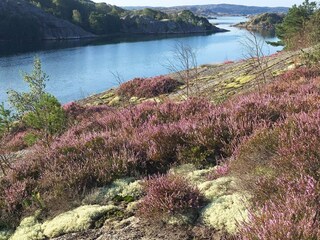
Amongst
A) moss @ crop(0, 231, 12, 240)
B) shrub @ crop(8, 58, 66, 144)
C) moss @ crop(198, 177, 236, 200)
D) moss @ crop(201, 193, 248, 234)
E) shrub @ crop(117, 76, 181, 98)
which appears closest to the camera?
moss @ crop(201, 193, 248, 234)

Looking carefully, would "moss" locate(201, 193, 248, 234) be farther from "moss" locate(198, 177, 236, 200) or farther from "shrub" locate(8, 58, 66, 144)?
"shrub" locate(8, 58, 66, 144)

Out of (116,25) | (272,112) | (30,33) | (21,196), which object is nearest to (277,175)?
(272,112)

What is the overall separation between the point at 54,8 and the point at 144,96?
181 m

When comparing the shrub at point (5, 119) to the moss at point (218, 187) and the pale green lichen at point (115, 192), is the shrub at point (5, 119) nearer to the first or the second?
the pale green lichen at point (115, 192)

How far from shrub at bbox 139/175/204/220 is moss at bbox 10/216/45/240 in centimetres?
127

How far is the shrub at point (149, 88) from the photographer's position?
25453 mm

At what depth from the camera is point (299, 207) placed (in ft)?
9.34

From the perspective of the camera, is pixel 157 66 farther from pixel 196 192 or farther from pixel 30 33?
pixel 30 33

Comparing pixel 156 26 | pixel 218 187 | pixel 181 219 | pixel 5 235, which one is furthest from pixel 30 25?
pixel 181 219

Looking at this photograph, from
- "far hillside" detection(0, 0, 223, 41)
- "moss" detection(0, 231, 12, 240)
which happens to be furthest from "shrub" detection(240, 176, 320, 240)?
"far hillside" detection(0, 0, 223, 41)

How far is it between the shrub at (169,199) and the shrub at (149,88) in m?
21.1

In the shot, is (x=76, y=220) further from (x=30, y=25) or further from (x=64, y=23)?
(x=64, y=23)

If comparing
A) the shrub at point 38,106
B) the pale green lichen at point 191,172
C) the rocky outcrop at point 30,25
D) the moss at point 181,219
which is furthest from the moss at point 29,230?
the rocky outcrop at point 30,25

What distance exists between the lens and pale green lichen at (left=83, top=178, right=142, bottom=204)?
4.63m
